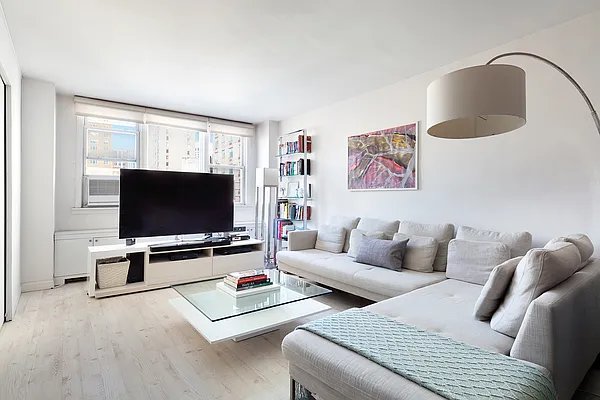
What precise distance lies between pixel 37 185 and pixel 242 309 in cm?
300

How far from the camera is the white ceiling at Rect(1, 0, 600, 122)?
7.32 ft

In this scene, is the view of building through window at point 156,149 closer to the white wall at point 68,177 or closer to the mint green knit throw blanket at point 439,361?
the white wall at point 68,177

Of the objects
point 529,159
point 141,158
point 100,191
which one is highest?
point 141,158

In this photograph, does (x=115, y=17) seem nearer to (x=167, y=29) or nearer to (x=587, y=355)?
(x=167, y=29)

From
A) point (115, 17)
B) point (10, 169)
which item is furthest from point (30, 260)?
point (115, 17)

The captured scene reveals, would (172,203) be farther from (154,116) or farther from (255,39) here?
(255,39)

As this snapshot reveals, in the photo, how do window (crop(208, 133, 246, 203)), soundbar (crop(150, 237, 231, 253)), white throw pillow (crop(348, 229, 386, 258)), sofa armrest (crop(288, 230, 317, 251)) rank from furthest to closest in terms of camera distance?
window (crop(208, 133, 246, 203)) < sofa armrest (crop(288, 230, 317, 251)) < soundbar (crop(150, 237, 231, 253)) < white throw pillow (crop(348, 229, 386, 258))

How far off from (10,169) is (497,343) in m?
3.80

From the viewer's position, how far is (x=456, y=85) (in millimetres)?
1413

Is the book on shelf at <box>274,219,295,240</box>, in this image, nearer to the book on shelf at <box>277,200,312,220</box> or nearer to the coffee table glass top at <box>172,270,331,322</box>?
the book on shelf at <box>277,200,312,220</box>

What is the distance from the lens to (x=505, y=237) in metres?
2.55

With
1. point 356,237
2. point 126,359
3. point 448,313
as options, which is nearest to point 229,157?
point 356,237

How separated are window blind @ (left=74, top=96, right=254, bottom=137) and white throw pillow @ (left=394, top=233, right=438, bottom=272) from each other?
3.56 meters

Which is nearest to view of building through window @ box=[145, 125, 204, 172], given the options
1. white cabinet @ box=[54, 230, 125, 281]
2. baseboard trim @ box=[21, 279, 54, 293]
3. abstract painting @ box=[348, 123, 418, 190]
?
white cabinet @ box=[54, 230, 125, 281]
